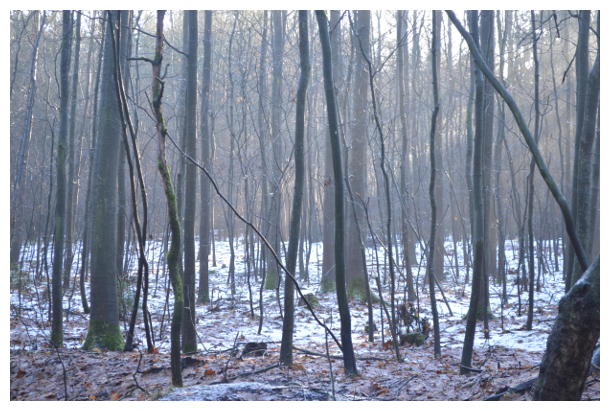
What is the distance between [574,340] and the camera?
6.21ft

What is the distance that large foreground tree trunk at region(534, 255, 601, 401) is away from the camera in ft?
6.09

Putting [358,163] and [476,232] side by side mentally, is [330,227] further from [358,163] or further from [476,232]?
[476,232]

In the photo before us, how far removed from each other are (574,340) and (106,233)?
466cm

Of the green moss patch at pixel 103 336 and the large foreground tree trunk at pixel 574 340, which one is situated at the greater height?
the large foreground tree trunk at pixel 574 340

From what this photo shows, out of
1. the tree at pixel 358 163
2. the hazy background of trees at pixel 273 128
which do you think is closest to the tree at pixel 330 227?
the hazy background of trees at pixel 273 128

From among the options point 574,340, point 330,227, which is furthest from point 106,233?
point 330,227

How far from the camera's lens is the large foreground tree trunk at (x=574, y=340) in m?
1.86

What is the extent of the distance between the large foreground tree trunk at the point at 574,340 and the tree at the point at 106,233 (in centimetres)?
448

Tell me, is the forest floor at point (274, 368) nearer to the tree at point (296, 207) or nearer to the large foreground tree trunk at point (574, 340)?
the tree at point (296, 207)

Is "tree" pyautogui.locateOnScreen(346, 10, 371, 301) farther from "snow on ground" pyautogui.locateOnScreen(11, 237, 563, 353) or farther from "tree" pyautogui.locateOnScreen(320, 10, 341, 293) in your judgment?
"snow on ground" pyautogui.locateOnScreen(11, 237, 563, 353)

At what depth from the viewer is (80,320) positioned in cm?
687

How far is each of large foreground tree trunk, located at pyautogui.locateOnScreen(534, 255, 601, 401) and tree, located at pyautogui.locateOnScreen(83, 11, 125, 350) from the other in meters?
4.48
